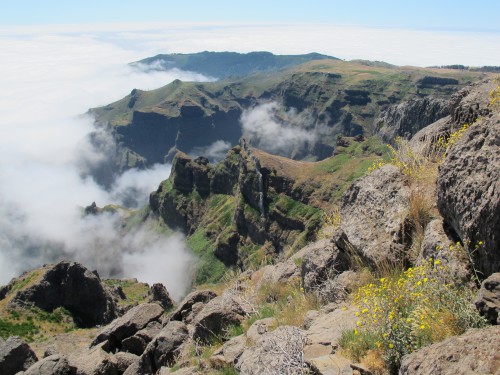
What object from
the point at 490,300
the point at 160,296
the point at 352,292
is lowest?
the point at 160,296

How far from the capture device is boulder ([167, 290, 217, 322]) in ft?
84.2

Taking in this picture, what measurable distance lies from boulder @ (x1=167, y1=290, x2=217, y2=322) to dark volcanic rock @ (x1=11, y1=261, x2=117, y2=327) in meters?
61.2

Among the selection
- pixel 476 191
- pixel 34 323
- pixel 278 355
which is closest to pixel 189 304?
pixel 278 355

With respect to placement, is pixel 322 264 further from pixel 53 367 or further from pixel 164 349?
pixel 53 367

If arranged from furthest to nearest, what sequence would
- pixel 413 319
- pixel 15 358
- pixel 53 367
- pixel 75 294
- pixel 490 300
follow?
1. pixel 75 294
2. pixel 15 358
3. pixel 53 367
4. pixel 413 319
5. pixel 490 300

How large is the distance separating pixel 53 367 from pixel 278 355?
18815 millimetres

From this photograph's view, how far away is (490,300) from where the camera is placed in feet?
25.3

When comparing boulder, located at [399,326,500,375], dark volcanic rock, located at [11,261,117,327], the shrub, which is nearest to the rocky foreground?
boulder, located at [399,326,500,375]

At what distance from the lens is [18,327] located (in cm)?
6481

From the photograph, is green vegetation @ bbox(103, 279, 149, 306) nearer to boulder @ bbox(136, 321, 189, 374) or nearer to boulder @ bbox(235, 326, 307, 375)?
boulder @ bbox(136, 321, 189, 374)

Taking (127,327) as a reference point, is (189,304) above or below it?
above

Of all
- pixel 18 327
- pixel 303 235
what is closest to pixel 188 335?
pixel 18 327

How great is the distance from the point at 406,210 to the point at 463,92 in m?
13.8

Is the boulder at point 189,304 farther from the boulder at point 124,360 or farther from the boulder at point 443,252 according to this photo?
the boulder at point 443,252
